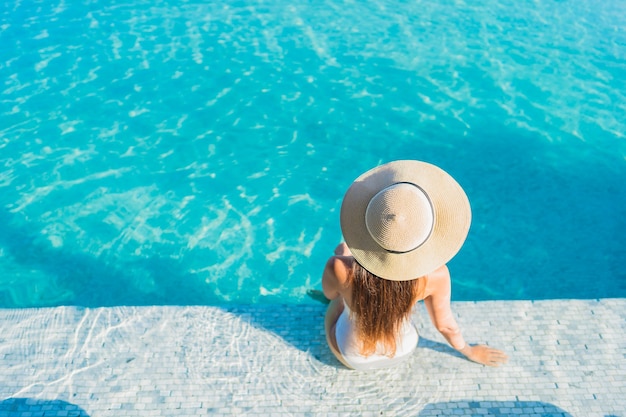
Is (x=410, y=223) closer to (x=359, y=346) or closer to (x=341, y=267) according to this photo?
(x=341, y=267)

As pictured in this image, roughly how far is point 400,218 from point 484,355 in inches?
61.8

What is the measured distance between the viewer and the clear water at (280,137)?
5176 millimetres

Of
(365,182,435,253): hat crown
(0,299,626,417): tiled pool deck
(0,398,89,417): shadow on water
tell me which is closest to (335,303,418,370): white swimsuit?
(0,299,626,417): tiled pool deck

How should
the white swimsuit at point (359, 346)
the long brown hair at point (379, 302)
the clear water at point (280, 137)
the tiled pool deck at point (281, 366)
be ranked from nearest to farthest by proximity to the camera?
the long brown hair at point (379, 302) < the white swimsuit at point (359, 346) < the tiled pool deck at point (281, 366) < the clear water at point (280, 137)

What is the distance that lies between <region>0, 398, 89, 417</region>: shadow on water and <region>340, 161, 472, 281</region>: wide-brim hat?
2.00 meters

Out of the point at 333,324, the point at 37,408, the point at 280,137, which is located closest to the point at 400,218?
the point at 333,324

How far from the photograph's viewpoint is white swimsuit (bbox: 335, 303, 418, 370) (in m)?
2.96

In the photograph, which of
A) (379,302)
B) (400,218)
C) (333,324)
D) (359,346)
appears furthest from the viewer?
(333,324)

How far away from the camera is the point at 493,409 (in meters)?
3.02

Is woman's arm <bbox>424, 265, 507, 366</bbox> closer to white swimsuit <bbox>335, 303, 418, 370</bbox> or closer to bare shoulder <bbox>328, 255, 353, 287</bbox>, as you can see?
white swimsuit <bbox>335, 303, 418, 370</bbox>

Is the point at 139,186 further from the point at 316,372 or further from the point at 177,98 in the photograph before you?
the point at 316,372

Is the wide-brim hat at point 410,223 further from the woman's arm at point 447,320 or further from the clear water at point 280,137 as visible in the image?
the clear water at point 280,137

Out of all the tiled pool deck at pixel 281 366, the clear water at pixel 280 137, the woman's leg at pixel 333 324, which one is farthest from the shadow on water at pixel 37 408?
the clear water at pixel 280 137

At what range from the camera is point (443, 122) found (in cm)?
684
